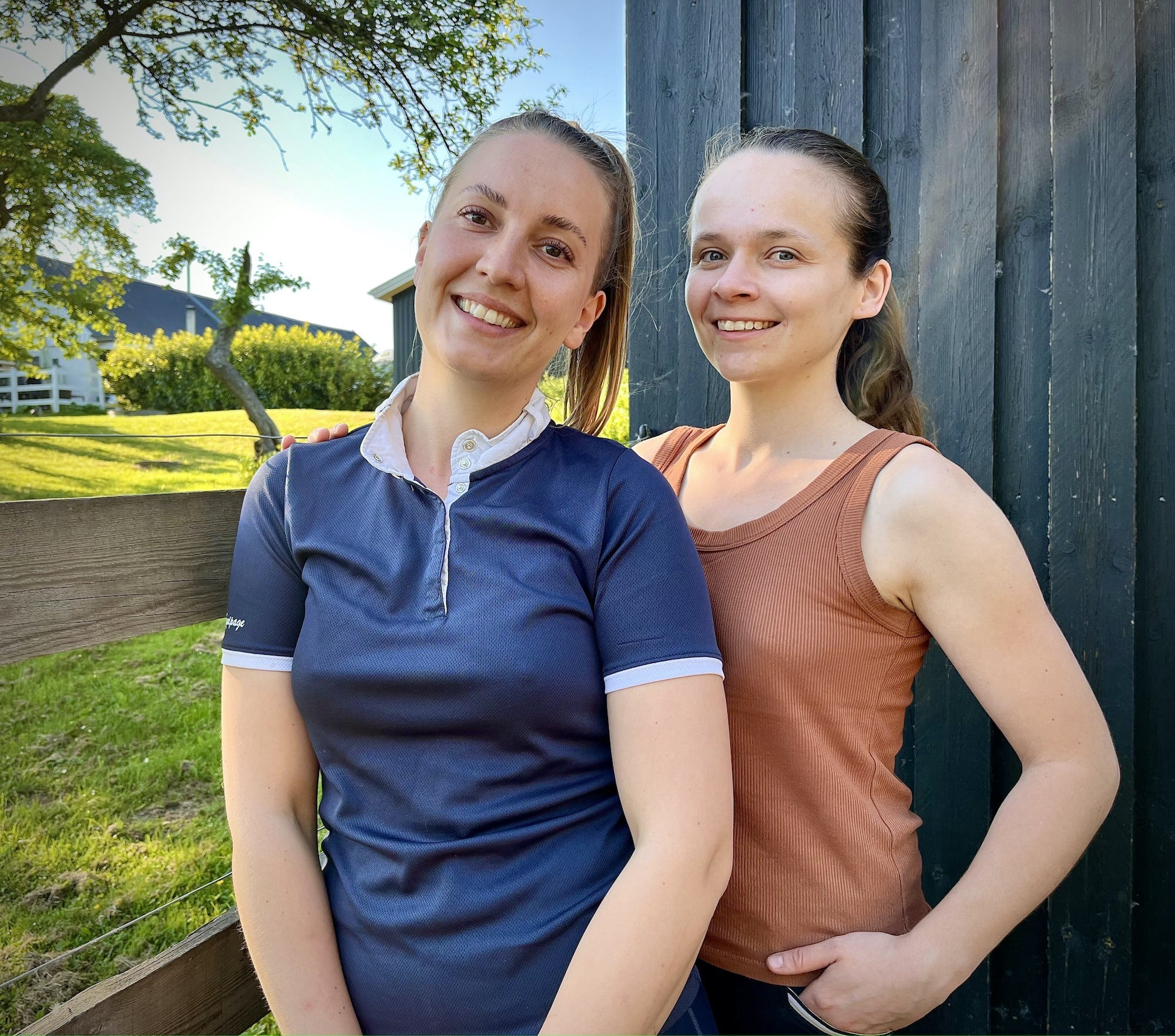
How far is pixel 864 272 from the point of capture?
4.70 feet

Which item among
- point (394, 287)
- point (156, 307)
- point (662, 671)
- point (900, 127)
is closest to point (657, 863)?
point (662, 671)

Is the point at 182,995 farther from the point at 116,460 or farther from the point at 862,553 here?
the point at 862,553

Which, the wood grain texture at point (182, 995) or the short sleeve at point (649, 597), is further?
the wood grain texture at point (182, 995)

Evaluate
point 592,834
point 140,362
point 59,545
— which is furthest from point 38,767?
point 592,834

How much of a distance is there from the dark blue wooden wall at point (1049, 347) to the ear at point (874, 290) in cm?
74

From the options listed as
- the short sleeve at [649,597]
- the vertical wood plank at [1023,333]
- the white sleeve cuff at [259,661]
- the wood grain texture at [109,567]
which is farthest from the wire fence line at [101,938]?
the vertical wood plank at [1023,333]

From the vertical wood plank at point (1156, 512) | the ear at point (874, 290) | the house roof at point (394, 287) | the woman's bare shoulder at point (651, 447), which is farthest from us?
the house roof at point (394, 287)

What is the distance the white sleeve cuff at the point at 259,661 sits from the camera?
1061 millimetres

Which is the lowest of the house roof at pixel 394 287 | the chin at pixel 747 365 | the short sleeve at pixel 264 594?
the short sleeve at pixel 264 594

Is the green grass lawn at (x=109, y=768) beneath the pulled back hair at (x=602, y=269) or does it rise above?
beneath

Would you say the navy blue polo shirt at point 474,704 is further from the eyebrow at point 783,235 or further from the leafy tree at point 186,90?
the leafy tree at point 186,90

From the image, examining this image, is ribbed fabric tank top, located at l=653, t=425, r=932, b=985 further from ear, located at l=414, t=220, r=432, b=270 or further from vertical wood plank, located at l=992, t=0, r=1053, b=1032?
vertical wood plank, located at l=992, t=0, r=1053, b=1032

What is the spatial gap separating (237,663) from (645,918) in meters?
0.62

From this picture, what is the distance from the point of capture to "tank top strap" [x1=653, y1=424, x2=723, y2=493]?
5.13 feet
